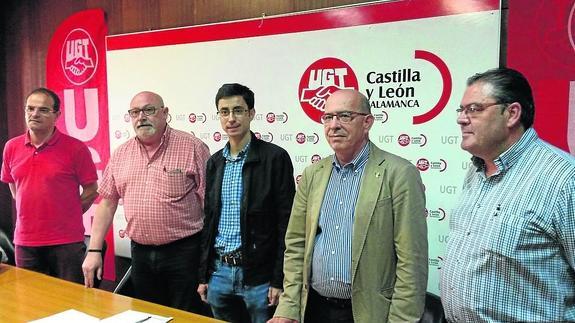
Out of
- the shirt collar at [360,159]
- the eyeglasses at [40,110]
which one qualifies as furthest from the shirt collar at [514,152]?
the eyeglasses at [40,110]

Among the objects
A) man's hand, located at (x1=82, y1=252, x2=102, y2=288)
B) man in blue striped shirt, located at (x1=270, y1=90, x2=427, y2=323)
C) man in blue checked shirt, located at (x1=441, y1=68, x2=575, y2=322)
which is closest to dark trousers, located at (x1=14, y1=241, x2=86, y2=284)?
man's hand, located at (x1=82, y1=252, x2=102, y2=288)

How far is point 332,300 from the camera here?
2000 mm

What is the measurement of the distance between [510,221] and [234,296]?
4.67 ft

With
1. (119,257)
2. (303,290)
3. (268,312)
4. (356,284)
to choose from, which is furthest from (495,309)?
(119,257)

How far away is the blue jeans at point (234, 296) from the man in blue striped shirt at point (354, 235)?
27cm

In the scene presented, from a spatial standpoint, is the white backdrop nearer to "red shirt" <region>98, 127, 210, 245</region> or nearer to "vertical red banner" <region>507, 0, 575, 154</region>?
"vertical red banner" <region>507, 0, 575, 154</region>

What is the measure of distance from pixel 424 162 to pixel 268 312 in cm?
119

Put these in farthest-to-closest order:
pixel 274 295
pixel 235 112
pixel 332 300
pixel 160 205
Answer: pixel 160 205 < pixel 235 112 < pixel 274 295 < pixel 332 300

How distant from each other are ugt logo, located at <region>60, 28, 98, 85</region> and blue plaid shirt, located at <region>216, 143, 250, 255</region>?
236 centimetres

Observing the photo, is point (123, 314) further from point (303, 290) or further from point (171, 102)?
point (171, 102)

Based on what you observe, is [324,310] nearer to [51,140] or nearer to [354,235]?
[354,235]

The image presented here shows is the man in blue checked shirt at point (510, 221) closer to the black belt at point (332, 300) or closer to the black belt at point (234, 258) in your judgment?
the black belt at point (332, 300)

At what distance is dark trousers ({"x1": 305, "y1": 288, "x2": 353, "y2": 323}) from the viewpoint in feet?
6.44

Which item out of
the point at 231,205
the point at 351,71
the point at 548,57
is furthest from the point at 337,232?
the point at 548,57
